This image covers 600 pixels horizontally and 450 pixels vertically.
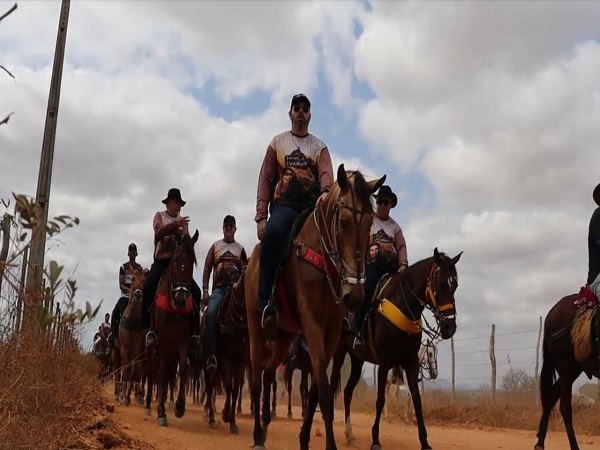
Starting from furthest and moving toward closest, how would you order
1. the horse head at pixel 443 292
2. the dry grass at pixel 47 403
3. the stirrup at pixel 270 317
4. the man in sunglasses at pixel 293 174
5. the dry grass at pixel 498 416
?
the dry grass at pixel 498 416
the horse head at pixel 443 292
the man in sunglasses at pixel 293 174
the stirrup at pixel 270 317
the dry grass at pixel 47 403

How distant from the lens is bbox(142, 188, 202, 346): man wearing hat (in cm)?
1067

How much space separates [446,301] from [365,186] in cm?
367

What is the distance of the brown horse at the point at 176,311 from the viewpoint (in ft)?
33.3

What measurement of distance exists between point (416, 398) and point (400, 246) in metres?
3.05

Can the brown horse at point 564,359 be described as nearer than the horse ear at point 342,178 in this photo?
No

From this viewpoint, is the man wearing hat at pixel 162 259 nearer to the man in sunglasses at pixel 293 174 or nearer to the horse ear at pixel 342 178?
the man in sunglasses at pixel 293 174

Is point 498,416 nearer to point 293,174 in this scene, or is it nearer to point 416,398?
point 416,398

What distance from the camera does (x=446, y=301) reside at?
30.1 ft

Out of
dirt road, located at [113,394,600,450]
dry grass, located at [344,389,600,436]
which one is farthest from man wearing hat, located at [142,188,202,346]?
dry grass, located at [344,389,600,436]

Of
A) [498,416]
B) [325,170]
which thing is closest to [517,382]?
[498,416]

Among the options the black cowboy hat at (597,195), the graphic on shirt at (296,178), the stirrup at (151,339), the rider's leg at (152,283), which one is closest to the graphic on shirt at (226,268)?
the rider's leg at (152,283)

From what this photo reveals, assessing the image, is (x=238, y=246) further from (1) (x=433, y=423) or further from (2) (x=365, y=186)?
(1) (x=433, y=423)

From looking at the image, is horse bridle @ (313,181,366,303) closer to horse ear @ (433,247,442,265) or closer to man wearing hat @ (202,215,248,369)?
horse ear @ (433,247,442,265)

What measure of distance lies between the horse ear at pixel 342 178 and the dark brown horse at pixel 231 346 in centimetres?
494
